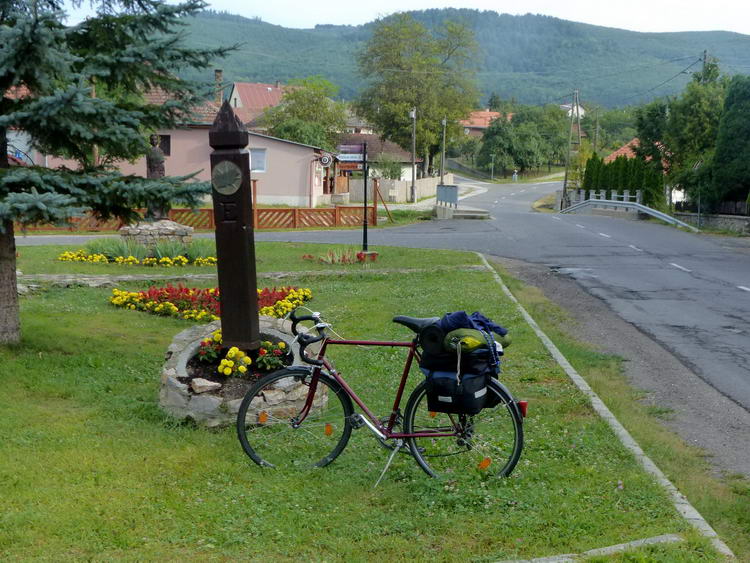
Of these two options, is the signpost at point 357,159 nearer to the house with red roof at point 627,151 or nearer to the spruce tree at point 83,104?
the spruce tree at point 83,104

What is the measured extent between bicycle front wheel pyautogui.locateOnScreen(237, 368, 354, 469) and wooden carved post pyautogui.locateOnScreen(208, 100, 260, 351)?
4.09 ft

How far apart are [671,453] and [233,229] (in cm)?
431

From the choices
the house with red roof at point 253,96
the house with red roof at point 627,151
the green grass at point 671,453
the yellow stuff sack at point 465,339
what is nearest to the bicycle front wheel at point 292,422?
the yellow stuff sack at point 465,339

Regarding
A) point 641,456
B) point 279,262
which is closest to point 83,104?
A: point 641,456

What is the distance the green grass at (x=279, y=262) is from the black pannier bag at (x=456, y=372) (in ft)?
46.6

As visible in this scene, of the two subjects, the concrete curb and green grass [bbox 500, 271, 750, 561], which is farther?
green grass [bbox 500, 271, 750, 561]

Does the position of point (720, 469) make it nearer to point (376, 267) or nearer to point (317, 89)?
point (376, 267)

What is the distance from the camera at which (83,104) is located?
758 cm

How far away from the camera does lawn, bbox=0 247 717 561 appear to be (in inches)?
186

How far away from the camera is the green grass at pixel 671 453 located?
528 centimetres

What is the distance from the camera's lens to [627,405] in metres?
8.22

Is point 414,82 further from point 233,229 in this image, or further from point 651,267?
point 233,229

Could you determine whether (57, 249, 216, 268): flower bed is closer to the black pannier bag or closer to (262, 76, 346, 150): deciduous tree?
the black pannier bag

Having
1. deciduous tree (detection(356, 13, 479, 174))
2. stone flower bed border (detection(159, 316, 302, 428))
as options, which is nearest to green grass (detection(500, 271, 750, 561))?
stone flower bed border (detection(159, 316, 302, 428))
